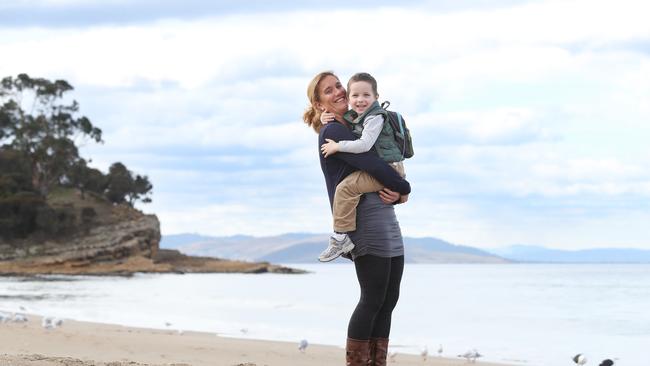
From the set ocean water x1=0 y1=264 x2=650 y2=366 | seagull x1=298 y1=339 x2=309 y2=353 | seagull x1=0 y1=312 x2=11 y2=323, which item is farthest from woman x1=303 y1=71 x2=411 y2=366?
seagull x1=0 y1=312 x2=11 y2=323

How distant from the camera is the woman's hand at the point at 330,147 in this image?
4787mm

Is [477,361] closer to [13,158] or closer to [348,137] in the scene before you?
[348,137]

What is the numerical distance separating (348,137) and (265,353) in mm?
6008

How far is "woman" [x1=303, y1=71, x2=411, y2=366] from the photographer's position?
15.7ft

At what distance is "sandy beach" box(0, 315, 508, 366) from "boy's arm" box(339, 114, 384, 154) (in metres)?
3.53

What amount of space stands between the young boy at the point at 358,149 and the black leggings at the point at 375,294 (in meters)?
0.15

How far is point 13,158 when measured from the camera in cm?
6066

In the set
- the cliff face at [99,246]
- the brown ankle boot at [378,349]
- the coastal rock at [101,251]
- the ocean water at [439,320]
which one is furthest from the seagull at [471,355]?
the cliff face at [99,246]

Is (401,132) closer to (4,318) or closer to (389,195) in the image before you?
(389,195)

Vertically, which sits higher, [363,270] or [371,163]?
[371,163]

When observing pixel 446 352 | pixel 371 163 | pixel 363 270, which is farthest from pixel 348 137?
pixel 446 352

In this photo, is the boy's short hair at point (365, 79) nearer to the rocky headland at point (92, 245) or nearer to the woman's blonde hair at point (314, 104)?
the woman's blonde hair at point (314, 104)

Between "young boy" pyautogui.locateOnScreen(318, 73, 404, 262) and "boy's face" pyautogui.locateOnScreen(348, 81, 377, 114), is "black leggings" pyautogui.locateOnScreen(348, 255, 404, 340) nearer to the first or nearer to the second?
"young boy" pyautogui.locateOnScreen(318, 73, 404, 262)

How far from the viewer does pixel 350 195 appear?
15.7ft
